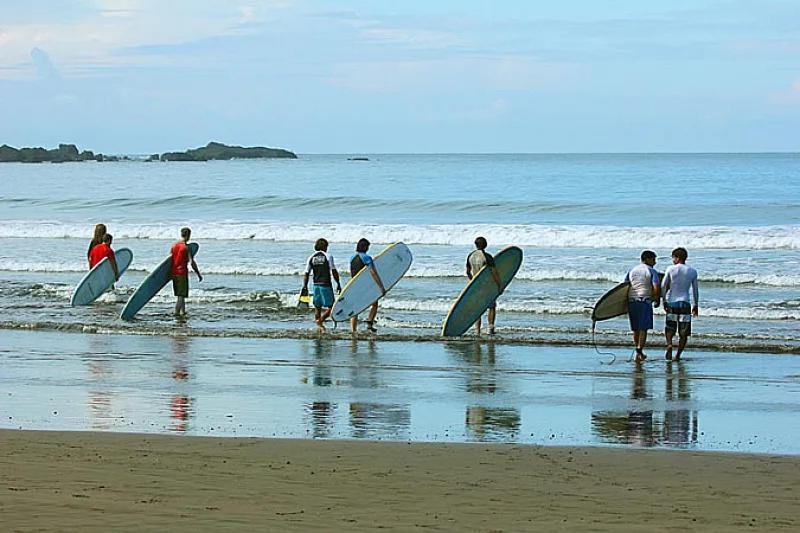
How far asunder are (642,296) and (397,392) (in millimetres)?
4229

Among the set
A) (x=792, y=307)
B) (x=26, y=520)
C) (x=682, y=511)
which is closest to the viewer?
(x=26, y=520)

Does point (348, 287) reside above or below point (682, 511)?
above

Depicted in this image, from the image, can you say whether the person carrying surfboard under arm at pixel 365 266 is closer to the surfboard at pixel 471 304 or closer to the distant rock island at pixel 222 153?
the surfboard at pixel 471 304

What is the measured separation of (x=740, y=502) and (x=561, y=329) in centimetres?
1067

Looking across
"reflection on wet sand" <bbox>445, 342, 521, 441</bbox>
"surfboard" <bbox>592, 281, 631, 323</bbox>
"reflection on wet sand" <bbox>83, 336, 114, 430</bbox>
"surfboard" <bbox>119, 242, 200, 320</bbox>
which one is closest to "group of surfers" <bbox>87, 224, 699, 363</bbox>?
"surfboard" <bbox>592, 281, 631, 323</bbox>

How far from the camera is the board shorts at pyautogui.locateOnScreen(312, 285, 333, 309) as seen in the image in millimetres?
17047

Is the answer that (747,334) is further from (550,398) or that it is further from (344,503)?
(344,503)

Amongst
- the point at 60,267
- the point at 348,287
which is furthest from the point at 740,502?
the point at 60,267

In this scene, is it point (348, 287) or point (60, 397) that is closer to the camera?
point (60, 397)

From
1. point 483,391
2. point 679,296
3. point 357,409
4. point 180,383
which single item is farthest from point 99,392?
point 679,296

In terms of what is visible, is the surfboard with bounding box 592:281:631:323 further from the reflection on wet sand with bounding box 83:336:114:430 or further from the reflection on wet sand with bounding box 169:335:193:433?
the reflection on wet sand with bounding box 83:336:114:430

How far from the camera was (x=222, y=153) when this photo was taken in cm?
16212

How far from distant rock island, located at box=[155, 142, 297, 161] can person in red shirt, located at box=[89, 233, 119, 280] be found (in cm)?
13627

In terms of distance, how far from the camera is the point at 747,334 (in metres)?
17.2
